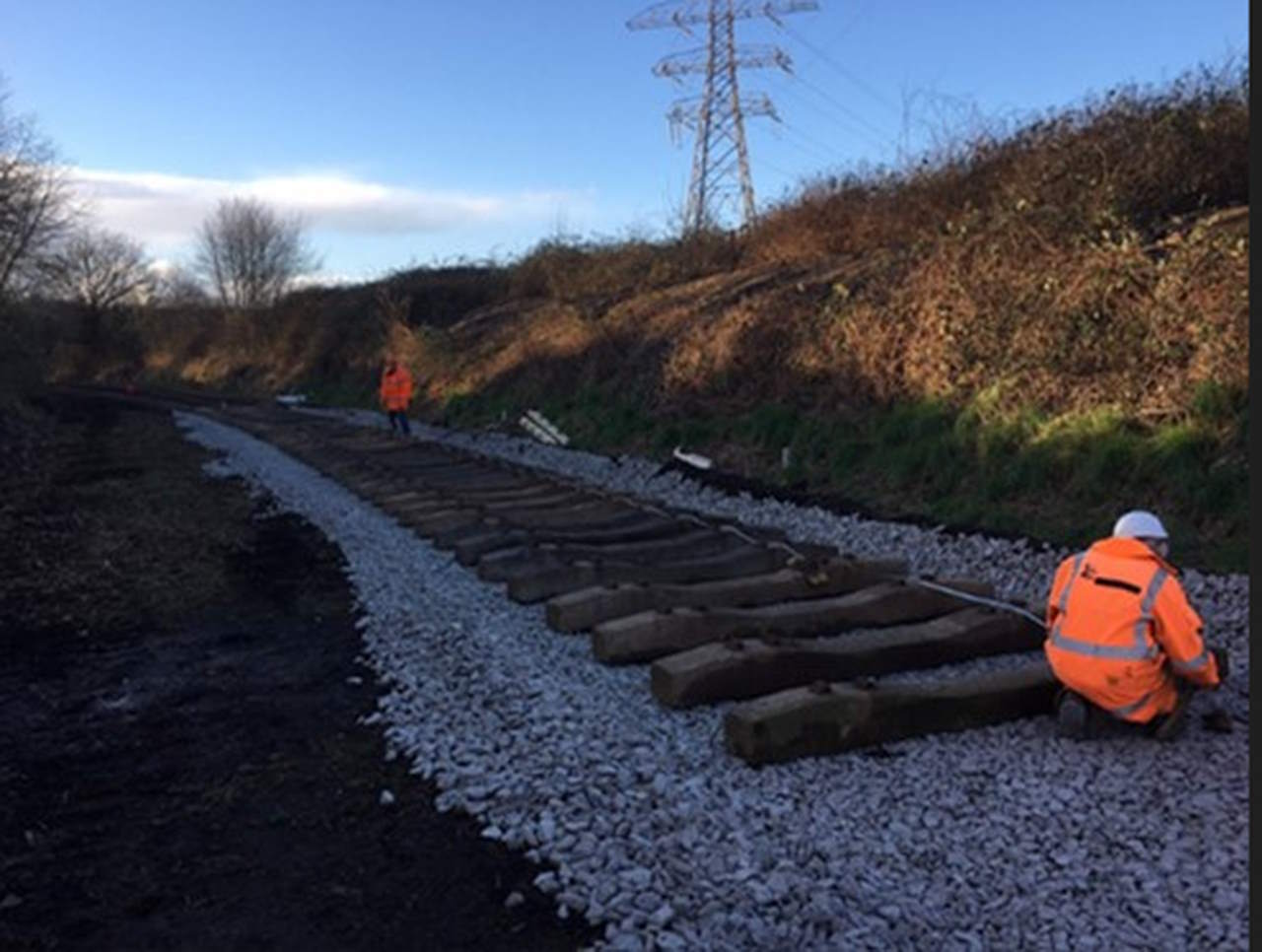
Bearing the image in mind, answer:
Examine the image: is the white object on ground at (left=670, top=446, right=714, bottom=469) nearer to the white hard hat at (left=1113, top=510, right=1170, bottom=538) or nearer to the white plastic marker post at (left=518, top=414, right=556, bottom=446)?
the white plastic marker post at (left=518, top=414, right=556, bottom=446)

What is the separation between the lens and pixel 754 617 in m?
6.74

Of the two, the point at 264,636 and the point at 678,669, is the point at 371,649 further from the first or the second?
the point at 678,669

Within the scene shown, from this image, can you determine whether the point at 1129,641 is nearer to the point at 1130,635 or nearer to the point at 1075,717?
the point at 1130,635

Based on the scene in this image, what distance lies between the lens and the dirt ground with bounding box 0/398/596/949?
151 inches

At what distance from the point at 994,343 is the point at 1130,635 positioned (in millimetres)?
8228

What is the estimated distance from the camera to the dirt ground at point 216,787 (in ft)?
12.6

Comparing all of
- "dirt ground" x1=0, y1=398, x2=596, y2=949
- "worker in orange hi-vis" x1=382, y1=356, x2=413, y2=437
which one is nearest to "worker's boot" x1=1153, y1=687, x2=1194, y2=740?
"dirt ground" x1=0, y1=398, x2=596, y2=949

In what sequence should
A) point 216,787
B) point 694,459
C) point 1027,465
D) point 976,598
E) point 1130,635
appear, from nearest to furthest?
point 1130,635
point 216,787
point 976,598
point 1027,465
point 694,459

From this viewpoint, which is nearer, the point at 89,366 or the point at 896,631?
the point at 896,631

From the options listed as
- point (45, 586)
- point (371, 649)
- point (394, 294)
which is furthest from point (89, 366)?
point (371, 649)

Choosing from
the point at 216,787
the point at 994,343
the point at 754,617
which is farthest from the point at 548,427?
the point at 216,787

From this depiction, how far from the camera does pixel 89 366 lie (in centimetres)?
6925

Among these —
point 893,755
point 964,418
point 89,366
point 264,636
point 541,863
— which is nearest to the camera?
point 541,863

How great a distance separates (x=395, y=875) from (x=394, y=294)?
4322 centimetres
